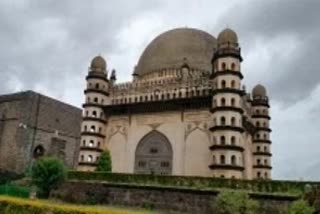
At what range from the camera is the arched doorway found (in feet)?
99.0

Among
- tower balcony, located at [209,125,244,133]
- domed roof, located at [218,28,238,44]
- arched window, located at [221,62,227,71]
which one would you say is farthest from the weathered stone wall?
domed roof, located at [218,28,238,44]

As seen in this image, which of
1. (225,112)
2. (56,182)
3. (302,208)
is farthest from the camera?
(225,112)

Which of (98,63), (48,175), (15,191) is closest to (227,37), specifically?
(98,63)

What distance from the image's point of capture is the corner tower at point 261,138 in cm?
3325

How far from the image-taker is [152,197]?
21922 mm

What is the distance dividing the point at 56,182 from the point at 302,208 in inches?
566

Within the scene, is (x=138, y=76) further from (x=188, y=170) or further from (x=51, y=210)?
(x=51, y=210)

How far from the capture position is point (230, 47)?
2914 centimetres

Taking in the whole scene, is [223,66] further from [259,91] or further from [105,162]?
[105,162]

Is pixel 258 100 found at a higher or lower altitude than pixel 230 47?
lower

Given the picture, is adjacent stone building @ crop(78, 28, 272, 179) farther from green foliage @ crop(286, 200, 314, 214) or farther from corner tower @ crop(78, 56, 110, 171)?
green foliage @ crop(286, 200, 314, 214)

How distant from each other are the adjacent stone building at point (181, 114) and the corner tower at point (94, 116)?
3.2 inches

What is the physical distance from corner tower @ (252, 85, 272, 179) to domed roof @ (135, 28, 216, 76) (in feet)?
19.1

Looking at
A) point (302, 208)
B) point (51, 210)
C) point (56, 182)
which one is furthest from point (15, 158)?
point (302, 208)
